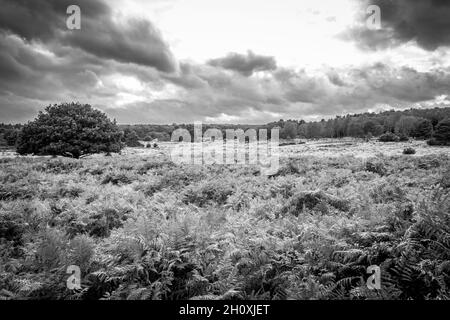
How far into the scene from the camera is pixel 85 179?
1638cm

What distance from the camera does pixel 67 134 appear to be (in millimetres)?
32406

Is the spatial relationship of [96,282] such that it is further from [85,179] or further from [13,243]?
[85,179]

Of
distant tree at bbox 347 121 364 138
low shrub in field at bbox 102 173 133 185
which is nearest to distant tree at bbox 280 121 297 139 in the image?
distant tree at bbox 347 121 364 138

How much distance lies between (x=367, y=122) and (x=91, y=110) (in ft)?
216

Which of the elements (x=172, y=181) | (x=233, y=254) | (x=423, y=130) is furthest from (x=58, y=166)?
(x=423, y=130)

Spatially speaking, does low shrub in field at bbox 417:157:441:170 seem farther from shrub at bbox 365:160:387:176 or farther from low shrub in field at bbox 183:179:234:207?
low shrub in field at bbox 183:179:234:207

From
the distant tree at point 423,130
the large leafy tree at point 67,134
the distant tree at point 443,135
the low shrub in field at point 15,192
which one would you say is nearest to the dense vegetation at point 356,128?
the distant tree at point 423,130

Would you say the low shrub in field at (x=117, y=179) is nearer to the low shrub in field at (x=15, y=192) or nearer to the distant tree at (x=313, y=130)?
the low shrub in field at (x=15, y=192)

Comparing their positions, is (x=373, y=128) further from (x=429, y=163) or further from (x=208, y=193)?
(x=208, y=193)

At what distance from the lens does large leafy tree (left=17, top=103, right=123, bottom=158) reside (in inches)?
1266

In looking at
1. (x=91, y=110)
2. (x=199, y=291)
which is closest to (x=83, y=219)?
(x=199, y=291)

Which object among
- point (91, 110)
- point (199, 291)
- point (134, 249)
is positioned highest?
point (91, 110)

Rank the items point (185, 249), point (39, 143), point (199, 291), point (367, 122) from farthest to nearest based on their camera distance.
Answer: point (367, 122)
point (39, 143)
point (185, 249)
point (199, 291)
